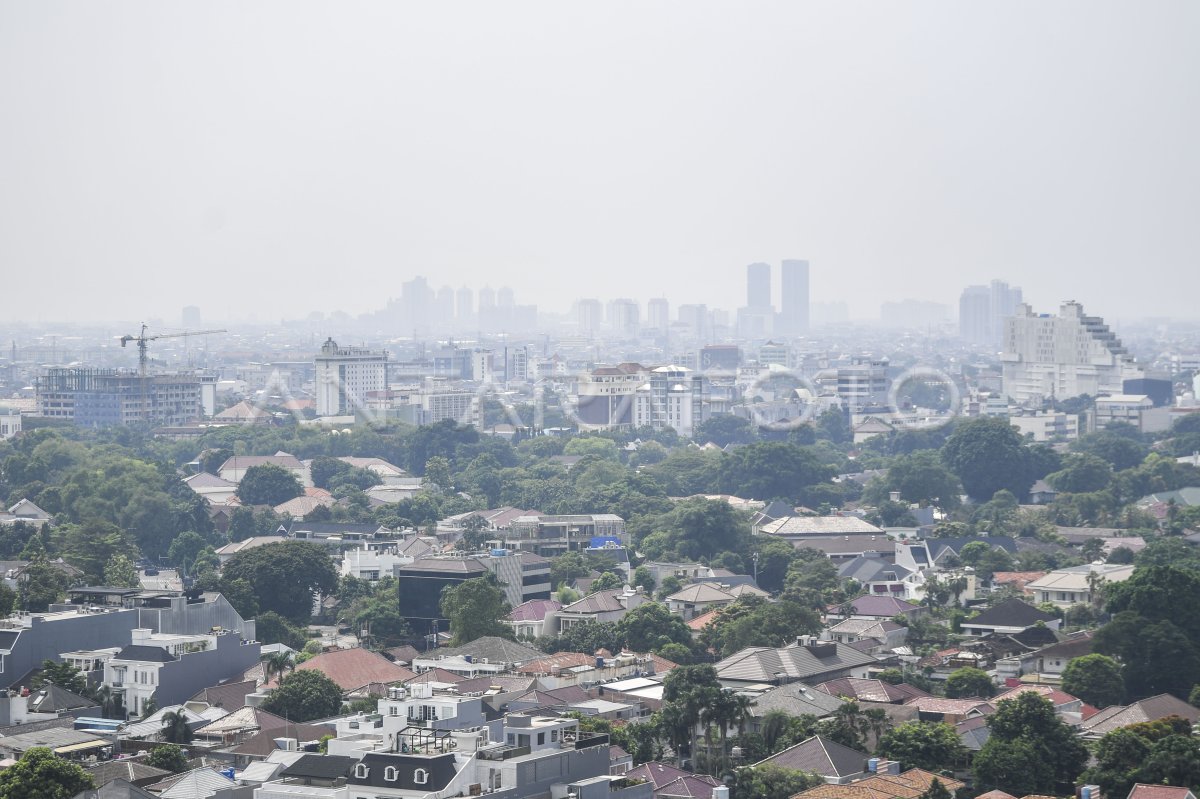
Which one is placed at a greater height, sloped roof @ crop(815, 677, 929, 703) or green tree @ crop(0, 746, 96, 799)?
green tree @ crop(0, 746, 96, 799)

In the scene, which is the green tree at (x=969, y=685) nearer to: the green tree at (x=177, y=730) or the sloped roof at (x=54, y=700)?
the green tree at (x=177, y=730)

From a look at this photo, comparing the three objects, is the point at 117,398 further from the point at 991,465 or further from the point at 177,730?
the point at 177,730

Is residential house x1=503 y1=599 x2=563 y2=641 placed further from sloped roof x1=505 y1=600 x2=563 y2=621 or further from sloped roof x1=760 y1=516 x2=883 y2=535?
sloped roof x1=760 y1=516 x2=883 y2=535

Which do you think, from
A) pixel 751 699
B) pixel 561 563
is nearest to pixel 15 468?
pixel 561 563

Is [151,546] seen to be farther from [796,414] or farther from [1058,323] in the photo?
[1058,323]

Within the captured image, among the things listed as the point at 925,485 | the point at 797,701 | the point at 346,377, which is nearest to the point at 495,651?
the point at 797,701

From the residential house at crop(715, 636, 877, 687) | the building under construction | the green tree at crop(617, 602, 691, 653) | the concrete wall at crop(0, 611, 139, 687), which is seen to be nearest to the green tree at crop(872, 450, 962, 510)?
the green tree at crop(617, 602, 691, 653)
